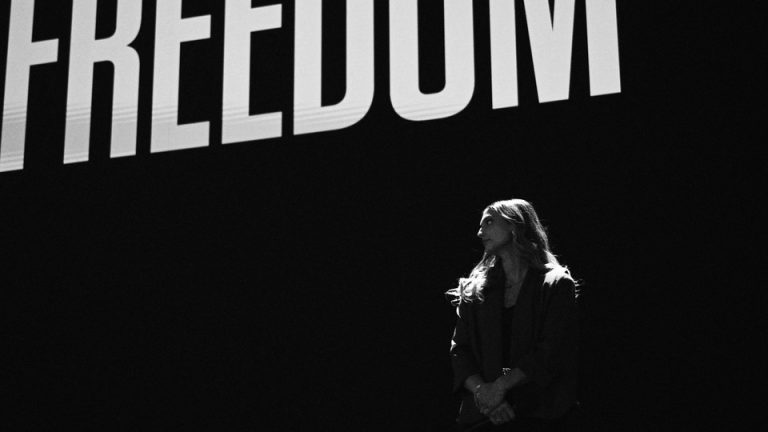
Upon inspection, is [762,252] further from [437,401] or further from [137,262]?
[137,262]

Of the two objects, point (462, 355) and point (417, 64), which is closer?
point (462, 355)

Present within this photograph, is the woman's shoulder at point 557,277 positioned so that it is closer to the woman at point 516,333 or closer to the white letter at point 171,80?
the woman at point 516,333

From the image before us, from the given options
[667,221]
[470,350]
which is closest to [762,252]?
[667,221]

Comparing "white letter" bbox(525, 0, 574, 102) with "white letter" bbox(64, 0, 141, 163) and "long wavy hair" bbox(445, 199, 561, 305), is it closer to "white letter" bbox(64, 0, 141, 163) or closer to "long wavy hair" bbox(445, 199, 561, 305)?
"long wavy hair" bbox(445, 199, 561, 305)

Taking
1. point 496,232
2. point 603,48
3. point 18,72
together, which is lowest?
point 496,232

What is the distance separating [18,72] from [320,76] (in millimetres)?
1354

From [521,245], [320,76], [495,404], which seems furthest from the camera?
[320,76]

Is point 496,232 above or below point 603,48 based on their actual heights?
below

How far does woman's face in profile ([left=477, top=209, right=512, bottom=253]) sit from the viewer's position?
2.67m

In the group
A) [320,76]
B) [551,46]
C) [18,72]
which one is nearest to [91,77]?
[18,72]

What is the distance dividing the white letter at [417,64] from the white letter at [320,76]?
0.10 metres

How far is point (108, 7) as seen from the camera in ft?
13.6

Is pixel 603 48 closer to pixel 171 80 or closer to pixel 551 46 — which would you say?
pixel 551 46

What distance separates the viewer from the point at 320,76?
3760 millimetres
